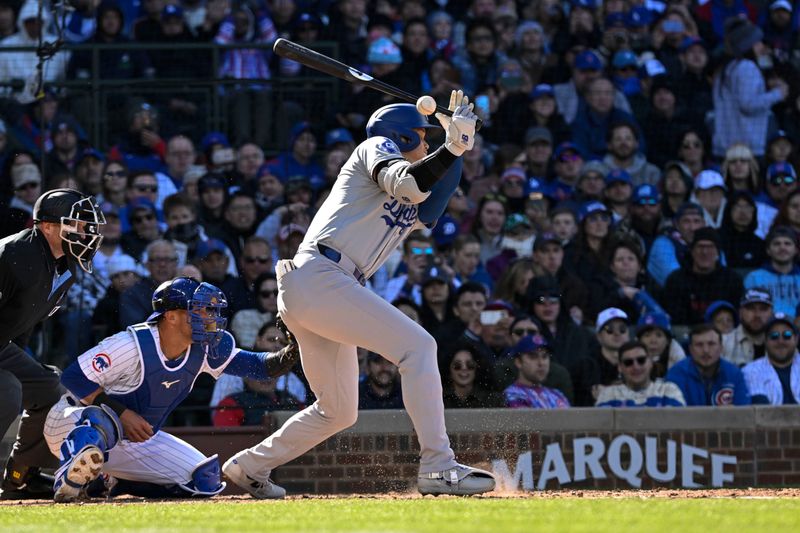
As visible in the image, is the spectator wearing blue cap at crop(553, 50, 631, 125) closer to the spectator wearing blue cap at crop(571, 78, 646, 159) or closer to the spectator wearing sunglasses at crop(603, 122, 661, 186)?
the spectator wearing blue cap at crop(571, 78, 646, 159)

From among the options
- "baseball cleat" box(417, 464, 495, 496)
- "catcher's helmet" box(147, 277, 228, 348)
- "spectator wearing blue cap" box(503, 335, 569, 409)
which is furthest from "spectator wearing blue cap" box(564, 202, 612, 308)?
"baseball cleat" box(417, 464, 495, 496)

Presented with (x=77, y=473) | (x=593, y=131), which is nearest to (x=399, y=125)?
(x=77, y=473)

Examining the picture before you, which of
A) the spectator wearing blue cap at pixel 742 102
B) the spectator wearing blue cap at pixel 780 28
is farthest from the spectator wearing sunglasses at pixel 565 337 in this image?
the spectator wearing blue cap at pixel 780 28

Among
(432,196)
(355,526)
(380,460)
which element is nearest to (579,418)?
(380,460)

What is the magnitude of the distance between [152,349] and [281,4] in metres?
6.35

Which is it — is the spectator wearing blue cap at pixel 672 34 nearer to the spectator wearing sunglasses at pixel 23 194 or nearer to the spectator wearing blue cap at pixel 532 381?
the spectator wearing blue cap at pixel 532 381

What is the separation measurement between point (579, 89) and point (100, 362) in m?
6.58

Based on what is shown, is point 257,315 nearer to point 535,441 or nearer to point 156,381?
point 535,441

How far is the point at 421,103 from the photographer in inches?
244

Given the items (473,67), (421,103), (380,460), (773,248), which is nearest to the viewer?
(421,103)

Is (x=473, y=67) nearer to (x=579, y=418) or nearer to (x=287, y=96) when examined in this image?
(x=287, y=96)

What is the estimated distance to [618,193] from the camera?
11312mm

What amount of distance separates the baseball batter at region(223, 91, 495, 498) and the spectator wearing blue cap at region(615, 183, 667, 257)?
4.61 metres

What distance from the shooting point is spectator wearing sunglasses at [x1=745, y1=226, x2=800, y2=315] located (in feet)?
35.0
